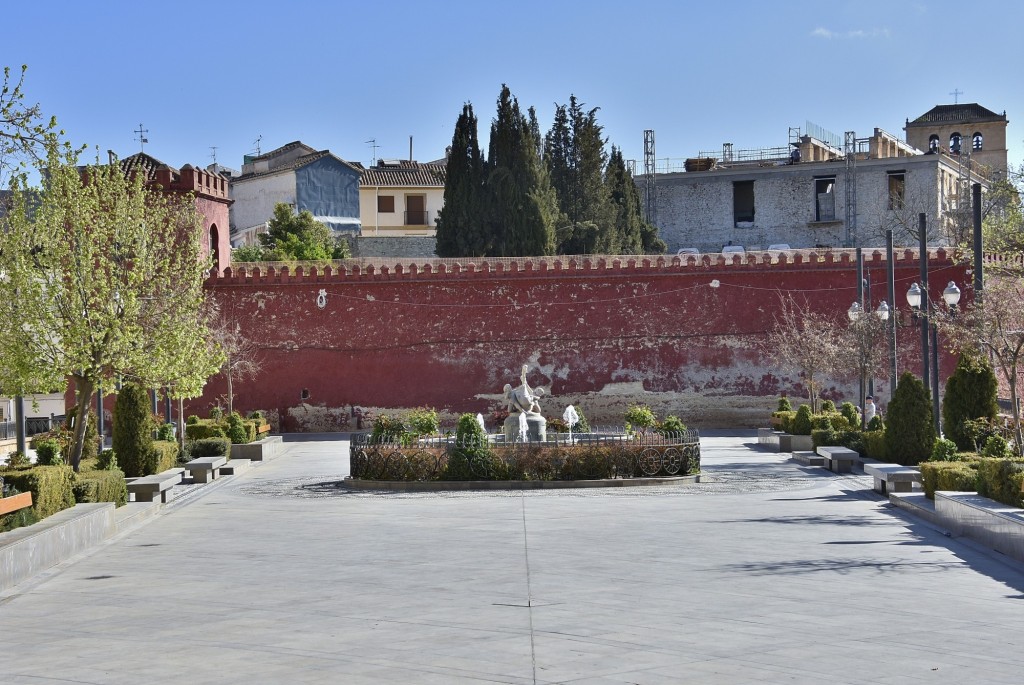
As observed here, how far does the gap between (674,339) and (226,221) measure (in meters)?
11.0

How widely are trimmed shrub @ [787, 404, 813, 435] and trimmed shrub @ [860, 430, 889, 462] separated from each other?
140 inches

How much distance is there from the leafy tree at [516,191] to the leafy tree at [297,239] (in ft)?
29.2

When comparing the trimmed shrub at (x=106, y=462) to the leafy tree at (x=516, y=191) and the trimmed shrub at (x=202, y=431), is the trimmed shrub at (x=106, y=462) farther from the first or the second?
the leafy tree at (x=516, y=191)

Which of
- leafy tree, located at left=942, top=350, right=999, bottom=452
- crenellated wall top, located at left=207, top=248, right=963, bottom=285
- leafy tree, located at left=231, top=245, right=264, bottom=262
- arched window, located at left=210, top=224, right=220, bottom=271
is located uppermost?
leafy tree, located at left=231, top=245, right=264, bottom=262

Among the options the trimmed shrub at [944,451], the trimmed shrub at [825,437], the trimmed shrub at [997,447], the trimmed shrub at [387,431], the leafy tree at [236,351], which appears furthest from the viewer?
the leafy tree at [236,351]

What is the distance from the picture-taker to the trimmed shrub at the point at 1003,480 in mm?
10633

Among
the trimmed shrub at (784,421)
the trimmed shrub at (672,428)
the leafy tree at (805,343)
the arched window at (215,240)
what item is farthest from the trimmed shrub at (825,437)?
the arched window at (215,240)

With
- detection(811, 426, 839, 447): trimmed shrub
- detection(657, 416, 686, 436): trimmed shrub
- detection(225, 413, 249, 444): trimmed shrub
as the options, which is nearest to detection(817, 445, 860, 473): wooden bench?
detection(811, 426, 839, 447): trimmed shrub

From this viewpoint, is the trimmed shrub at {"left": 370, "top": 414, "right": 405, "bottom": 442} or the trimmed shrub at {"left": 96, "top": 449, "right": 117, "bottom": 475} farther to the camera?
the trimmed shrub at {"left": 370, "top": 414, "right": 405, "bottom": 442}

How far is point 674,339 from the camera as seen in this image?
30.2 m

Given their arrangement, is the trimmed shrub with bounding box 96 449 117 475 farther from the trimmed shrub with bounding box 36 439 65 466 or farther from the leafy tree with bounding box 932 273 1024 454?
the leafy tree with bounding box 932 273 1024 454

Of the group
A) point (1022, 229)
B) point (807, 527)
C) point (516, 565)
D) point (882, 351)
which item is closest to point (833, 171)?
point (882, 351)

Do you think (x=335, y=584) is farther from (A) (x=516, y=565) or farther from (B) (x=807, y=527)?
(B) (x=807, y=527)

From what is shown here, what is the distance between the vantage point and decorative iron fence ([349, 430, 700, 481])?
17.0 m
